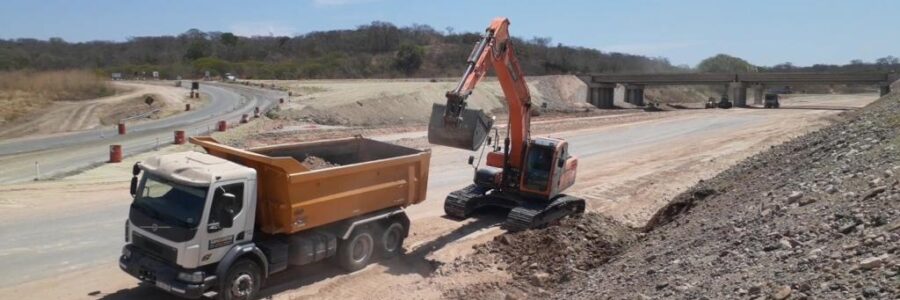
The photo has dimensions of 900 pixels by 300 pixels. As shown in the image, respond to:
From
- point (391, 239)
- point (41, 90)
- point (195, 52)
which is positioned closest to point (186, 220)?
point (391, 239)

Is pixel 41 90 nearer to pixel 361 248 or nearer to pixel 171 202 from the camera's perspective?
pixel 361 248

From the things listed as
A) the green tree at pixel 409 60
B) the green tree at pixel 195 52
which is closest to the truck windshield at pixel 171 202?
the green tree at pixel 409 60

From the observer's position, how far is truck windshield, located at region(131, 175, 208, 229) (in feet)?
29.1

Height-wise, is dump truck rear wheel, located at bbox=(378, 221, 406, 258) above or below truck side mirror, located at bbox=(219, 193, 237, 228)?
below

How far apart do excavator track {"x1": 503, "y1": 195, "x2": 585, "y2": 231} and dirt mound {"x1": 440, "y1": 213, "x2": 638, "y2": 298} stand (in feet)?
0.74

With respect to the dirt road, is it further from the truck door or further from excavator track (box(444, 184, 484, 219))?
the truck door

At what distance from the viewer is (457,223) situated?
15.0 m

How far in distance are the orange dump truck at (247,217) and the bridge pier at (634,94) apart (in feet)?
238

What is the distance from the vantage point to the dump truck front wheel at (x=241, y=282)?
363 inches

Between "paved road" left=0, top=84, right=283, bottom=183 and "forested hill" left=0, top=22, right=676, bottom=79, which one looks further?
"forested hill" left=0, top=22, right=676, bottom=79

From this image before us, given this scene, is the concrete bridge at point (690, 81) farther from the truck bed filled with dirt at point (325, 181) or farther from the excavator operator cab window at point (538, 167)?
the truck bed filled with dirt at point (325, 181)

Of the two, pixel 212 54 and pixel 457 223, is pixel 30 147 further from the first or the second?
pixel 212 54

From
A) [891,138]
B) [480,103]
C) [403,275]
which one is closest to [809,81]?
[480,103]

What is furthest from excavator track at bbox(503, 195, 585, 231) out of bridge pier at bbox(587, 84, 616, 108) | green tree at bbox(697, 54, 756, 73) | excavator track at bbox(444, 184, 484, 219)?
green tree at bbox(697, 54, 756, 73)
